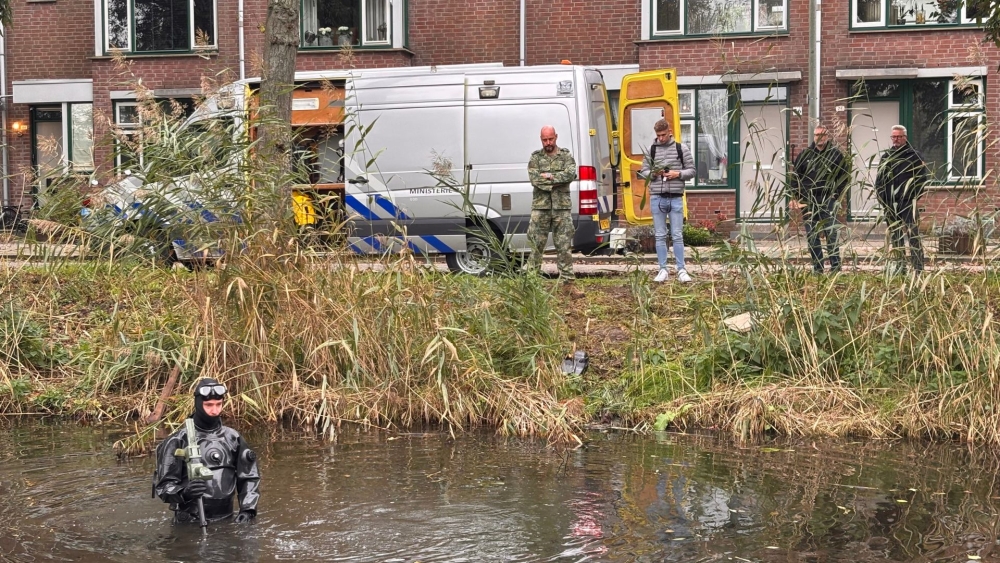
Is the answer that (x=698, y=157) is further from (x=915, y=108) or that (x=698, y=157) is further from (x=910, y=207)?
(x=910, y=207)

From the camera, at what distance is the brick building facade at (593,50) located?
23500 mm

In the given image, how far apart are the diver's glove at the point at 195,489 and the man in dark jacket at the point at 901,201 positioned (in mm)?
5673

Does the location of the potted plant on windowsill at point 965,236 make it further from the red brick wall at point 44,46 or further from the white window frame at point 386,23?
the red brick wall at point 44,46

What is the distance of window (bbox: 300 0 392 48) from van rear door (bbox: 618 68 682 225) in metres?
7.70

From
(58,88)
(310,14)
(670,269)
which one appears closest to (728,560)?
(670,269)

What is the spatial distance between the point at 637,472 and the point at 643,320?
2.68 m

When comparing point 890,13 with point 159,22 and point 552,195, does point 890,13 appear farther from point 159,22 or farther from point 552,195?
point 159,22

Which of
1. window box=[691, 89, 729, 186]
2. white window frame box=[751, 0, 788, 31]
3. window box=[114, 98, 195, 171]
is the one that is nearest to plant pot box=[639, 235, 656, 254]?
window box=[691, 89, 729, 186]

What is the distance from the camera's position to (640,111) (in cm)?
1969

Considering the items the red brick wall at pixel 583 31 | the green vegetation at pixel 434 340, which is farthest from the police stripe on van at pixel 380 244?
the red brick wall at pixel 583 31

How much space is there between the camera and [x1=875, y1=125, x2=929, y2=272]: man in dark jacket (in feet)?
30.0

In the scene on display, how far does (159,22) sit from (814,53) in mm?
14296

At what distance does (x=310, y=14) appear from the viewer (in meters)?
25.9

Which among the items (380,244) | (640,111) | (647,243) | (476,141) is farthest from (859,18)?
(380,244)
